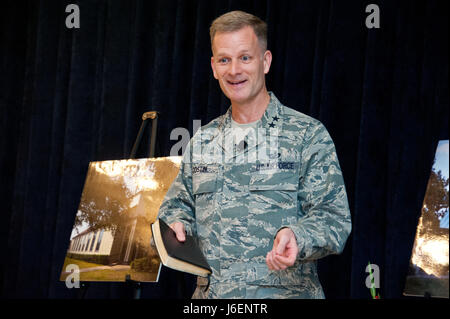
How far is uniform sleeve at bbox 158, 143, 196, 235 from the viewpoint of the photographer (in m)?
1.76

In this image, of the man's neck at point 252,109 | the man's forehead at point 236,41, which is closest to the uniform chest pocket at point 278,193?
the man's neck at point 252,109

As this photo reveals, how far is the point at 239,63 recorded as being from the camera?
1.78m

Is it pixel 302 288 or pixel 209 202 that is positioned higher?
pixel 209 202

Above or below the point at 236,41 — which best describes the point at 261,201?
below

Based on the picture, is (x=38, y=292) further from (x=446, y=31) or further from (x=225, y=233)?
(x=446, y=31)

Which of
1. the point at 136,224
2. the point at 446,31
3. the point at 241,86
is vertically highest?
the point at 446,31

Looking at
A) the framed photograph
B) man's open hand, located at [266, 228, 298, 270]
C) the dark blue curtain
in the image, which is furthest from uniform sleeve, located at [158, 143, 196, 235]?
the framed photograph

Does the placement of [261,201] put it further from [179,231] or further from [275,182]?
[179,231]

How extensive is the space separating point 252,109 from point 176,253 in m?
0.64

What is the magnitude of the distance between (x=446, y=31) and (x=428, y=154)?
53 cm

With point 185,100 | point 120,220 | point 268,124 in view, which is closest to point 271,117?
point 268,124

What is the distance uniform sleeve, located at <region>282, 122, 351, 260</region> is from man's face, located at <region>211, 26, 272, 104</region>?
0.85 ft

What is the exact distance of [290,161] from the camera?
166 centimetres
